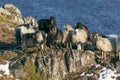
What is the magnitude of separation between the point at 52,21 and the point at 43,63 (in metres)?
5.64

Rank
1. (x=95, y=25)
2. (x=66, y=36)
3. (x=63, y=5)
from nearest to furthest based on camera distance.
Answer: (x=66, y=36) → (x=95, y=25) → (x=63, y=5)

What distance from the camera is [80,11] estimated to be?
413 feet

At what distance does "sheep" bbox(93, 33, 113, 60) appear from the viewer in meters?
56.8

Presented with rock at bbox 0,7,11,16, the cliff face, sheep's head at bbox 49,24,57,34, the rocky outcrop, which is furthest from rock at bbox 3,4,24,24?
the rocky outcrop

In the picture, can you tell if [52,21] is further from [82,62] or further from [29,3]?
[29,3]

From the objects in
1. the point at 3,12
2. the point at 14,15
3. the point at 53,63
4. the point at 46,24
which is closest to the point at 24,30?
the point at 46,24

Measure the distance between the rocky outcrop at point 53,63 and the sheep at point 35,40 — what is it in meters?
1.25

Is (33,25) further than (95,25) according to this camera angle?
No

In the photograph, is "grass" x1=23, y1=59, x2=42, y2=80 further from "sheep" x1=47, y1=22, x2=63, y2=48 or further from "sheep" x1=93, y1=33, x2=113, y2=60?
"sheep" x1=93, y1=33, x2=113, y2=60

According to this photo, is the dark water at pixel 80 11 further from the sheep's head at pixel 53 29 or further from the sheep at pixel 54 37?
the sheep's head at pixel 53 29

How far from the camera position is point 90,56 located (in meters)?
56.7

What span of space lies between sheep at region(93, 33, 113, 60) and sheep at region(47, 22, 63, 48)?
3.53 meters

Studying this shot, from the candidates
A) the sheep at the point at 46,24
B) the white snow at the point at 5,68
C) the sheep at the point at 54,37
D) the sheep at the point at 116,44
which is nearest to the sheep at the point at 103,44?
the sheep at the point at 116,44

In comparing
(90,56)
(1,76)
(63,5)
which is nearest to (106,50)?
(90,56)
